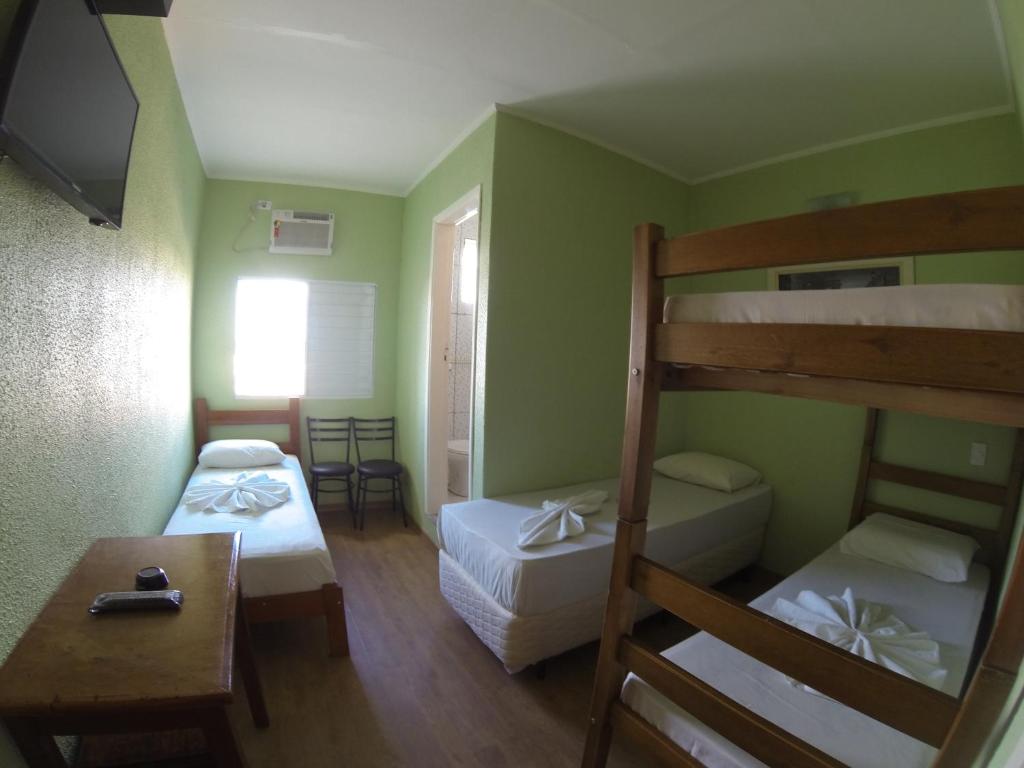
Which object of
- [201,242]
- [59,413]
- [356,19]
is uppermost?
[356,19]

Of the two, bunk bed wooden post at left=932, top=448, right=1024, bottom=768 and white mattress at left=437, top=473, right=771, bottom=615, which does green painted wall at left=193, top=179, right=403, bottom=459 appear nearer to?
white mattress at left=437, top=473, right=771, bottom=615

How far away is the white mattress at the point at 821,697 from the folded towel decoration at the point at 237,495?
2.00 meters

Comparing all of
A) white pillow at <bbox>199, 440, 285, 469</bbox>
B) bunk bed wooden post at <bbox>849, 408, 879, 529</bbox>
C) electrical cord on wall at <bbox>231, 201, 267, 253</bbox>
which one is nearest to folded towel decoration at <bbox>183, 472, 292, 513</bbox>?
white pillow at <bbox>199, 440, 285, 469</bbox>

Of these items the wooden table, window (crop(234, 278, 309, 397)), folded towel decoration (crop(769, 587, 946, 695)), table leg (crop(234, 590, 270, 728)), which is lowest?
table leg (crop(234, 590, 270, 728))

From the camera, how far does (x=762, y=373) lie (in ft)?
3.46

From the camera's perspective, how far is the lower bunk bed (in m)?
1.08

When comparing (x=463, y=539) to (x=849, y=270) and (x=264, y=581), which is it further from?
(x=849, y=270)

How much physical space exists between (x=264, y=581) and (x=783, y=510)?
3.01 m

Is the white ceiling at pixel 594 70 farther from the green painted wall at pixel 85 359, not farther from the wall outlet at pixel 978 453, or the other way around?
the wall outlet at pixel 978 453

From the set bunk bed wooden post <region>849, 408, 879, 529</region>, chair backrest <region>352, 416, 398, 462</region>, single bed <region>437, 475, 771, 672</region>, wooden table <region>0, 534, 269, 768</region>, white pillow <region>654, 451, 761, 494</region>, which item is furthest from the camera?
chair backrest <region>352, 416, 398, 462</region>

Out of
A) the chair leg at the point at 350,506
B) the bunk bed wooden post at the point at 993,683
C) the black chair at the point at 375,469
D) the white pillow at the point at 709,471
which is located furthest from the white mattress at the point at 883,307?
the chair leg at the point at 350,506

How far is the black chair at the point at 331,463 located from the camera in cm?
344

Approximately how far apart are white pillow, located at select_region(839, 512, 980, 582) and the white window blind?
3543 mm

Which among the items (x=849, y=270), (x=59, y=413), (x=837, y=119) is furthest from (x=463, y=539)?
(x=837, y=119)
